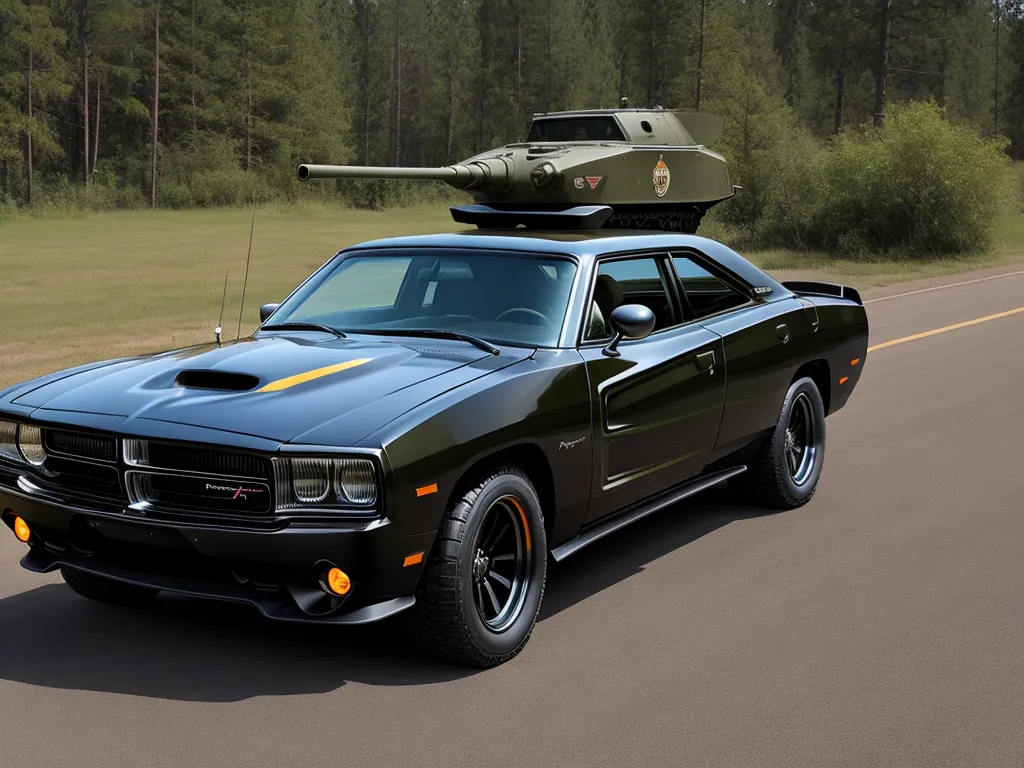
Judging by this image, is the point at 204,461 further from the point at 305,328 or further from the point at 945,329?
the point at 945,329

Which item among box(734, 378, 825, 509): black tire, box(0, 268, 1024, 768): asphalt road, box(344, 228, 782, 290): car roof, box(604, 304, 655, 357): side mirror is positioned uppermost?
box(344, 228, 782, 290): car roof

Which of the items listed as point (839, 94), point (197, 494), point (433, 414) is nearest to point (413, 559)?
point (433, 414)

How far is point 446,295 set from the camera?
580cm

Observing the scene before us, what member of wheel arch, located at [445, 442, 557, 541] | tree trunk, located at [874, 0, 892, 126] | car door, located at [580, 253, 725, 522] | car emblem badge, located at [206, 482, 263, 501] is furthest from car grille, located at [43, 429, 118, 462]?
tree trunk, located at [874, 0, 892, 126]

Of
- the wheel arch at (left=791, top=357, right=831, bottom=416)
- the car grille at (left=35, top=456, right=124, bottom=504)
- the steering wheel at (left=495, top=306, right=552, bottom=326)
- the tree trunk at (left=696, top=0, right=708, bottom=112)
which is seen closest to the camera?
the car grille at (left=35, top=456, right=124, bottom=504)

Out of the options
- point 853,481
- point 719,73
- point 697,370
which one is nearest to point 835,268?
point 853,481

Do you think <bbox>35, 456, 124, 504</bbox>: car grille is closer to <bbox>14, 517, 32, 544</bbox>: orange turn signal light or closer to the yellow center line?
<bbox>14, 517, 32, 544</bbox>: orange turn signal light

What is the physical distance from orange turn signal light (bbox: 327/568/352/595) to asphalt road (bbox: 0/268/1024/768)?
1.26 feet

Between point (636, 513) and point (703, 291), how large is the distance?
4.47 ft

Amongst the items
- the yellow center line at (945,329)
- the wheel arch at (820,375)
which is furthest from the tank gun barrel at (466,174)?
the wheel arch at (820,375)

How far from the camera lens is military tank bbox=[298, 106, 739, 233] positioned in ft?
57.3

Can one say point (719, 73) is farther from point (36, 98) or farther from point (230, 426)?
point (230, 426)

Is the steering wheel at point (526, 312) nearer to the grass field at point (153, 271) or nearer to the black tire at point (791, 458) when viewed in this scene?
the black tire at point (791, 458)

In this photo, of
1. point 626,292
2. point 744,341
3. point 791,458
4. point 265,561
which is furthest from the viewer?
point 791,458
